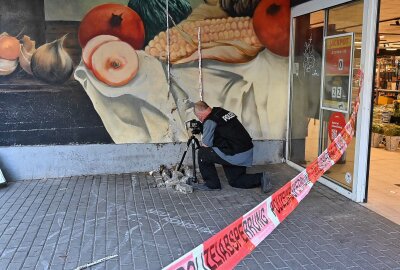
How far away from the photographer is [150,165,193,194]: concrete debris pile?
226 inches

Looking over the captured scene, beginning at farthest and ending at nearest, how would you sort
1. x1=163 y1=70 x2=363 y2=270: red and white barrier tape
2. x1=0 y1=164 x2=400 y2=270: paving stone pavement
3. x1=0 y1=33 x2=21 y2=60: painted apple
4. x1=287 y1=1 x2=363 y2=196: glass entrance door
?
1. x1=0 y1=33 x2=21 y2=60: painted apple
2. x1=287 y1=1 x2=363 y2=196: glass entrance door
3. x1=0 y1=164 x2=400 y2=270: paving stone pavement
4. x1=163 y1=70 x2=363 y2=270: red and white barrier tape

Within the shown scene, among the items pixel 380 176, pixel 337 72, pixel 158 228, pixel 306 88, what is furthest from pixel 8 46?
pixel 380 176

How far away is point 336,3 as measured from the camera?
5.42 metres

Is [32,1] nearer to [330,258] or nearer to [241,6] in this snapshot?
[241,6]

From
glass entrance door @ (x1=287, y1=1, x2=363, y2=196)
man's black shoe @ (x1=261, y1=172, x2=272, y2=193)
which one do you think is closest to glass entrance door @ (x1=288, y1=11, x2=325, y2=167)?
glass entrance door @ (x1=287, y1=1, x2=363, y2=196)

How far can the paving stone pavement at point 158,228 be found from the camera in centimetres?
369

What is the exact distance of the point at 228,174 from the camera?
579 centimetres

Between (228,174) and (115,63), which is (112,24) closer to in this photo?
(115,63)

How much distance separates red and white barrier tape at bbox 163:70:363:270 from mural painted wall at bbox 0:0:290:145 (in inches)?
110

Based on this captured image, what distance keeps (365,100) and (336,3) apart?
1.49 metres

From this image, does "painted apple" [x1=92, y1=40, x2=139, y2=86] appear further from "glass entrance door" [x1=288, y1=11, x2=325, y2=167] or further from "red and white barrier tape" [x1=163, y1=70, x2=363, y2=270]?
"red and white barrier tape" [x1=163, y1=70, x2=363, y2=270]

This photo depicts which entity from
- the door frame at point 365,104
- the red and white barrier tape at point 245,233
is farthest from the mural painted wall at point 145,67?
the red and white barrier tape at point 245,233

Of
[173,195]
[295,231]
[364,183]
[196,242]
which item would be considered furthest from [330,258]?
[173,195]

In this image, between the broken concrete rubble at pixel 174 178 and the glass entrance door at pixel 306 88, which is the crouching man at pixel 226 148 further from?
the glass entrance door at pixel 306 88
